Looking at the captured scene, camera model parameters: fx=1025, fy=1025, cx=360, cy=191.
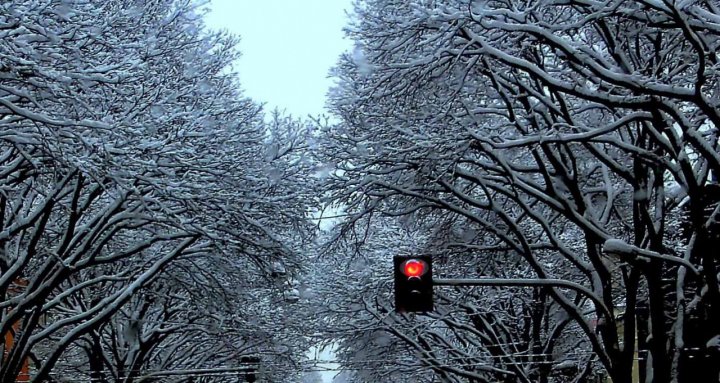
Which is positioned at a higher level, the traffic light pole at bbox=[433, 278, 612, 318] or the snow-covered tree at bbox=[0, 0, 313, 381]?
the snow-covered tree at bbox=[0, 0, 313, 381]

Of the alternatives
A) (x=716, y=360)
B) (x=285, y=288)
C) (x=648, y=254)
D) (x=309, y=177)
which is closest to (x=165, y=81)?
(x=309, y=177)

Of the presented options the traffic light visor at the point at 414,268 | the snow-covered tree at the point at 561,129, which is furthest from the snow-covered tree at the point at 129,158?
the traffic light visor at the point at 414,268

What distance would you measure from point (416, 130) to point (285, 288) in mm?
6093

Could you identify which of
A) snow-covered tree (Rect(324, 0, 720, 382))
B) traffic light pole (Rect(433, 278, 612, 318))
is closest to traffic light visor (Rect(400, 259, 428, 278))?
traffic light pole (Rect(433, 278, 612, 318))

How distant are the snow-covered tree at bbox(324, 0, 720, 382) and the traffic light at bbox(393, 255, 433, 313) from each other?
2.86 meters

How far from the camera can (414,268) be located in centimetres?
1177

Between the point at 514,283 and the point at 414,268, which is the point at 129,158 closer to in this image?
the point at 414,268

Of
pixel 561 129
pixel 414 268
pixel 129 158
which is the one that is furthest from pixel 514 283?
pixel 129 158

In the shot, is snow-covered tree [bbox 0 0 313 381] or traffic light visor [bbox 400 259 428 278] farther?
snow-covered tree [bbox 0 0 313 381]

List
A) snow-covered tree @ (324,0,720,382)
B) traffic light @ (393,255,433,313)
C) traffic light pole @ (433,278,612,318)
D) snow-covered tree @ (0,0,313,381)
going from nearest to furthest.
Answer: traffic light @ (393,255,433,313), traffic light pole @ (433,278,612,318), snow-covered tree @ (0,0,313,381), snow-covered tree @ (324,0,720,382)

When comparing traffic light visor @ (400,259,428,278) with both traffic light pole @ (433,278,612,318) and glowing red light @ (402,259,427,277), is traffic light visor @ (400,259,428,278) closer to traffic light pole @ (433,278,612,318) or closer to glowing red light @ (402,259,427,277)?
glowing red light @ (402,259,427,277)

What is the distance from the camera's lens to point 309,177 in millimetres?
20891

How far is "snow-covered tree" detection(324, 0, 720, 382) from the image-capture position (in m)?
12.9

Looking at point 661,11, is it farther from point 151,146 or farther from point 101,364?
point 101,364
